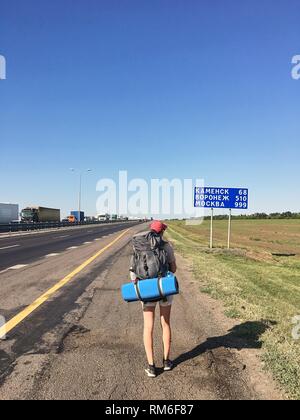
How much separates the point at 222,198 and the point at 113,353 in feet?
77.2

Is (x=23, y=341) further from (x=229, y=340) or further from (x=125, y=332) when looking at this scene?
(x=229, y=340)

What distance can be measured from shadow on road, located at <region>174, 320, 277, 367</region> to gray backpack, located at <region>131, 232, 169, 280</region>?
1237 millimetres

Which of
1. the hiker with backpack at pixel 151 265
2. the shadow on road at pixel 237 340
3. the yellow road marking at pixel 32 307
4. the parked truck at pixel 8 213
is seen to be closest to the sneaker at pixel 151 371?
the hiker with backpack at pixel 151 265

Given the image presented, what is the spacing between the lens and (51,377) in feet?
17.2

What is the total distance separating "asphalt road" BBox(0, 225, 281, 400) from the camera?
490 cm

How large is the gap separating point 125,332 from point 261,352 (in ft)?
7.12

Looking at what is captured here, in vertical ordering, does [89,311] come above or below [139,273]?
below

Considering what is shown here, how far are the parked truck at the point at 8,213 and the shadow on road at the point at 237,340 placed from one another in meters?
56.9

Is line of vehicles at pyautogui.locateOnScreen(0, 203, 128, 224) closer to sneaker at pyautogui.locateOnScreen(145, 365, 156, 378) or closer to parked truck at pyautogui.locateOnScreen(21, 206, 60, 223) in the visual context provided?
parked truck at pyautogui.locateOnScreen(21, 206, 60, 223)

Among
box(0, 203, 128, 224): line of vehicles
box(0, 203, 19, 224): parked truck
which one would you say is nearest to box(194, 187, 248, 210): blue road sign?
box(0, 203, 128, 224): line of vehicles

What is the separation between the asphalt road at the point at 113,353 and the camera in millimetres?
4902

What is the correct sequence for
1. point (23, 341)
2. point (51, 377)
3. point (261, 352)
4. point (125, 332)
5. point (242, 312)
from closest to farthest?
point (51, 377), point (261, 352), point (23, 341), point (125, 332), point (242, 312)

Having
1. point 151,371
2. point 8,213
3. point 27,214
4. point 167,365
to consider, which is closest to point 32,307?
point 167,365
